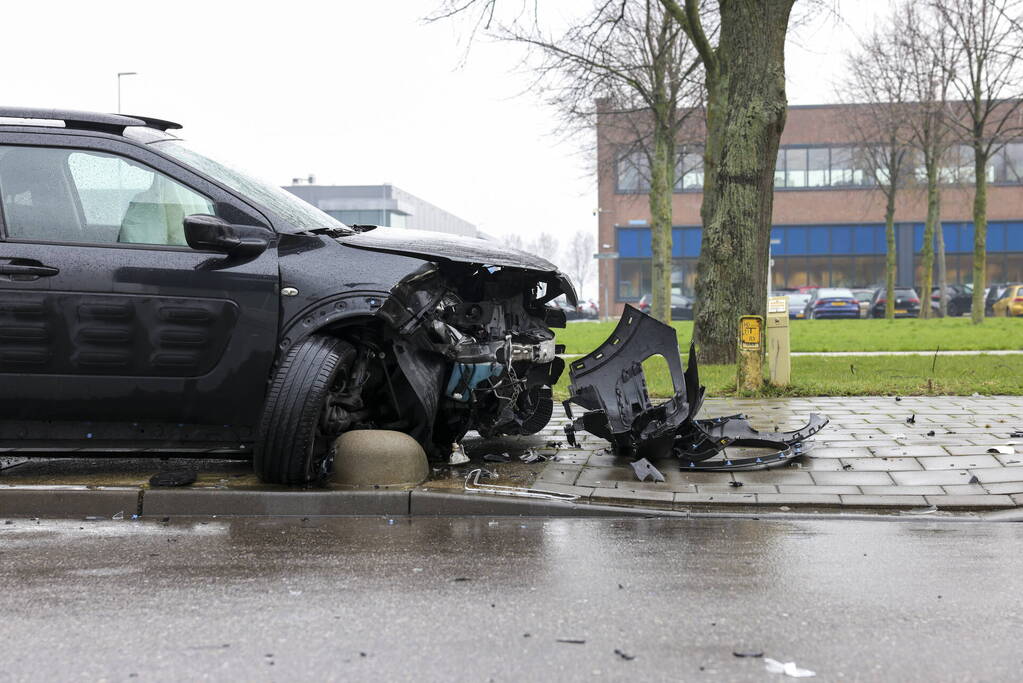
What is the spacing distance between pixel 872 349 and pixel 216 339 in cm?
1363

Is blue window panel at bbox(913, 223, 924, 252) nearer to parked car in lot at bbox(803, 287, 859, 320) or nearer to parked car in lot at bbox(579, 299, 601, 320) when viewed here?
parked car in lot at bbox(579, 299, 601, 320)

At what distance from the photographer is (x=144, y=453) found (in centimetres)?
691

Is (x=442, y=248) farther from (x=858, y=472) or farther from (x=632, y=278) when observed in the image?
(x=632, y=278)

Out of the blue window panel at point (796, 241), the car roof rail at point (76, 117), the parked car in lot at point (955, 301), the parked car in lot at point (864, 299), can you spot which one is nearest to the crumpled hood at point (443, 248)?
the car roof rail at point (76, 117)

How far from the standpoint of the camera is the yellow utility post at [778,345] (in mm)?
10734

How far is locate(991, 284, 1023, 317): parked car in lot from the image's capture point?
3900cm

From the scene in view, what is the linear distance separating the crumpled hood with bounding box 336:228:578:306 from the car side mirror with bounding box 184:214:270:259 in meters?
0.48

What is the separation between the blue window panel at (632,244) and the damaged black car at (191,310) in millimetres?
56556

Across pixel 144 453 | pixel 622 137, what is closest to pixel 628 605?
pixel 144 453

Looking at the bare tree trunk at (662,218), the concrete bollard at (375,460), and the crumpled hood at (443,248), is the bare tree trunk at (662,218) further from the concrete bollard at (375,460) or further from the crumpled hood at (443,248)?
the concrete bollard at (375,460)

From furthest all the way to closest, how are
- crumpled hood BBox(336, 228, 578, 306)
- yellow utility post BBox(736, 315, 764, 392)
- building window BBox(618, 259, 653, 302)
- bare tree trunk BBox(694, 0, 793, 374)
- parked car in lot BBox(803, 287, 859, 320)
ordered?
building window BBox(618, 259, 653, 302)
parked car in lot BBox(803, 287, 859, 320)
bare tree trunk BBox(694, 0, 793, 374)
yellow utility post BBox(736, 315, 764, 392)
crumpled hood BBox(336, 228, 578, 306)

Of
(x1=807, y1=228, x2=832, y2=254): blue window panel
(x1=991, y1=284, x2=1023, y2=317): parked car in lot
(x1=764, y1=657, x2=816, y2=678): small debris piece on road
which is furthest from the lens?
(x1=807, y1=228, x2=832, y2=254): blue window panel

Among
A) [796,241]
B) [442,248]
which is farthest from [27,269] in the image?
[796,241]

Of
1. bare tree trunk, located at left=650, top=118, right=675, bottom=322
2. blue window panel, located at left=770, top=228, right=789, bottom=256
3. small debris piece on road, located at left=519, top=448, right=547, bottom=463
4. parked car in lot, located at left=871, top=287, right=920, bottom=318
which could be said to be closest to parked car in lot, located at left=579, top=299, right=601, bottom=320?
blue window panel, located at left=770, top=228, right=789, bottom=256
